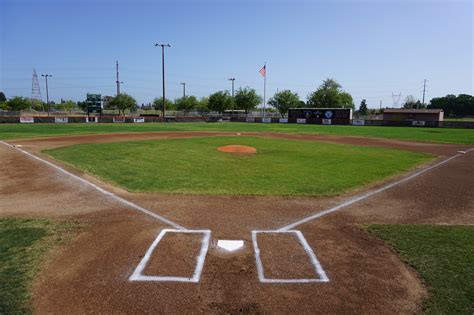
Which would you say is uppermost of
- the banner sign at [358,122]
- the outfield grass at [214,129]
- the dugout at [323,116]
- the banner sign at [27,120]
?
the dugout at [323,116]

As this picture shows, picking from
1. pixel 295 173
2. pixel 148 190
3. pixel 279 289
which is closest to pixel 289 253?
pixel 279 289

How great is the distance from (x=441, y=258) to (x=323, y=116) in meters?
53.6

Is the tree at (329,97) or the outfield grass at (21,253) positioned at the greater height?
the tree at (329,97)

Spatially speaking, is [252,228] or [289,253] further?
[252,228]

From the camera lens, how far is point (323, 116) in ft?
185

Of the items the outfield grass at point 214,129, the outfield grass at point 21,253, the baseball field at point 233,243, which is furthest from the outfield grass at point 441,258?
the outfield grass at point 214,129

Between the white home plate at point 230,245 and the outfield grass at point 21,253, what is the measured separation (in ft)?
9.15

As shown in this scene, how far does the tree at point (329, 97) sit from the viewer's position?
3816 inches

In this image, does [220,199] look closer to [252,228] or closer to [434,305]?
[252,228]

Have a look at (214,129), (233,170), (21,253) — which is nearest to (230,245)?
(21,253)

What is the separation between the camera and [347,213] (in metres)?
7.38

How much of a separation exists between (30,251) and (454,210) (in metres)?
9.19

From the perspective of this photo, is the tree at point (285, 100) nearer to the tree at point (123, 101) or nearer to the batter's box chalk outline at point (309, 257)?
the tree at point (123, 101)

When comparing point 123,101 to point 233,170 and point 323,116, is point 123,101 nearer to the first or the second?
point 323,116
